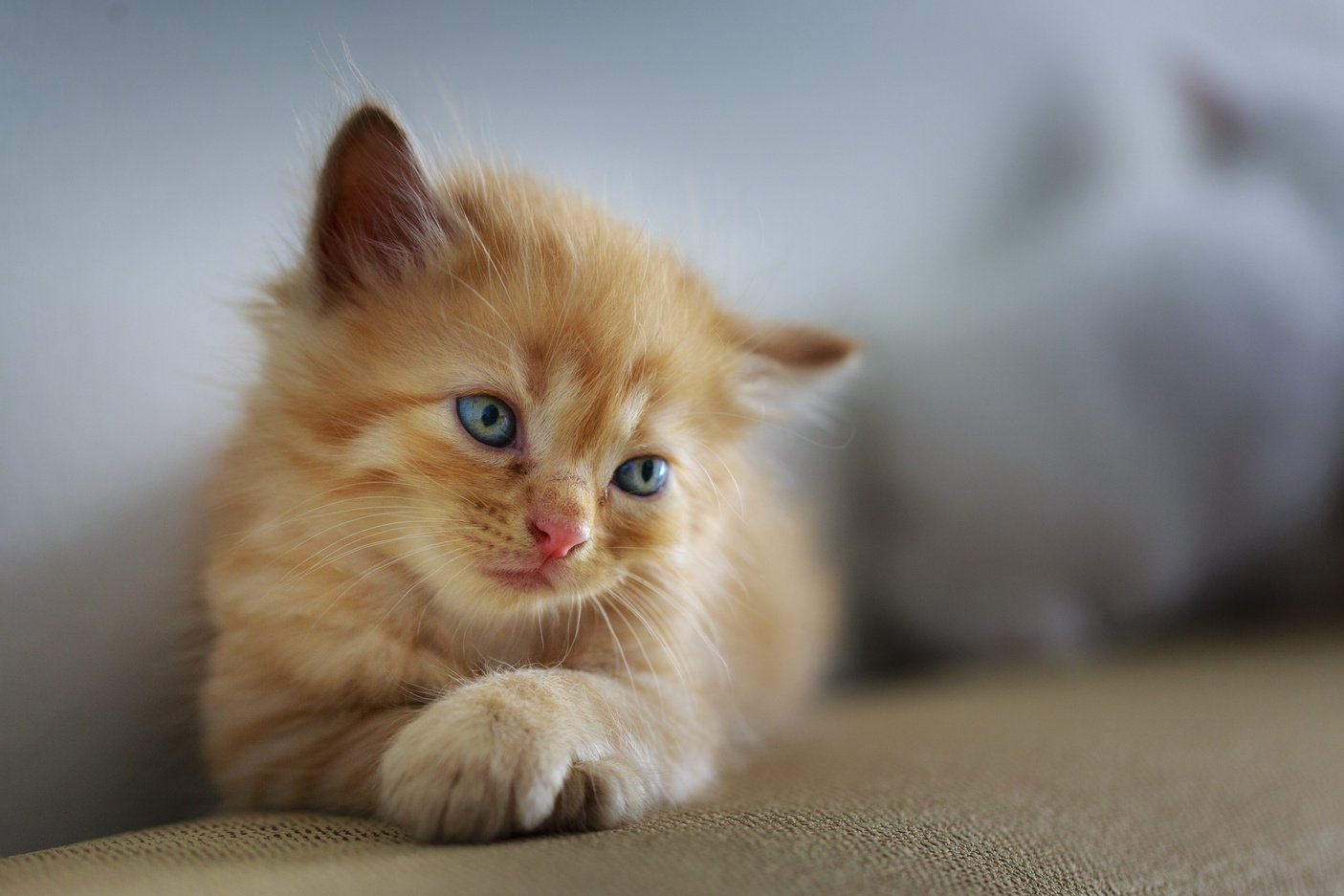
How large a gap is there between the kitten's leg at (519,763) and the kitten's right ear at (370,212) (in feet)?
1.50

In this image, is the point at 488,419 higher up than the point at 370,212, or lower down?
lower down

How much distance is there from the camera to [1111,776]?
1.11 metres

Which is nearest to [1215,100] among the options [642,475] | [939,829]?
[642,475]

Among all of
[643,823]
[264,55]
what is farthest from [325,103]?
[643,823]

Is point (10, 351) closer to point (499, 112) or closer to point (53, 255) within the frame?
point (53, 255)

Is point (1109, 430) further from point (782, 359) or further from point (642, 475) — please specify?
point (642, 475)

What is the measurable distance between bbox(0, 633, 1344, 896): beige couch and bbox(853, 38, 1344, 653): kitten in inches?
16.8

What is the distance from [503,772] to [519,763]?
14 mm

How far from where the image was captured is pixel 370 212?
3.37 ft

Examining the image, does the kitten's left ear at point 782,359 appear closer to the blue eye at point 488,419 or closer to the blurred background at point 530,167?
the blurred background at point 530,167

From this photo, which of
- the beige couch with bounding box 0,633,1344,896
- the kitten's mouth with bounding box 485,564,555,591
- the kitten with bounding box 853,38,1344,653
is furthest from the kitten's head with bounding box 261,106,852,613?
the kitten with bounding box 853,38,1344,653

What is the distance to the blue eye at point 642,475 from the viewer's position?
1.04 meters

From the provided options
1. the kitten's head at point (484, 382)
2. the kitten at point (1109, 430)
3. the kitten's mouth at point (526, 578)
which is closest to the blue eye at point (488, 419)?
the kitten's head at point (484, 382)

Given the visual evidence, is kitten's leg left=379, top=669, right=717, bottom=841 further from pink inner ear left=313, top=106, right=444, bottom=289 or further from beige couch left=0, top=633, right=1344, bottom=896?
pink inner ear left=313, top=106, right=444, bottom=289
